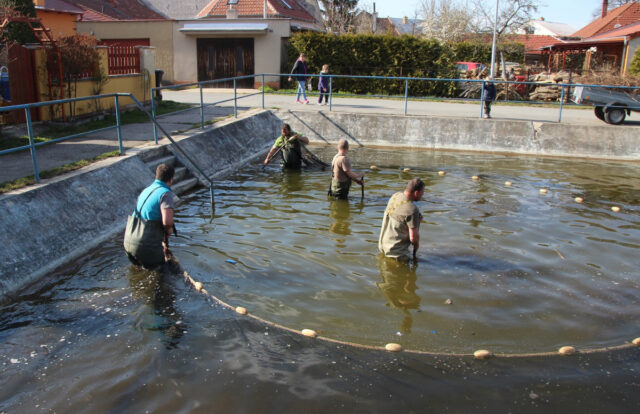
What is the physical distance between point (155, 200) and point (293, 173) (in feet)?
22.9

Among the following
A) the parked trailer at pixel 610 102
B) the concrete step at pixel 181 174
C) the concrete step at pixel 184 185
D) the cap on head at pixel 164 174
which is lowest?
the concrete step at pixel 184 185

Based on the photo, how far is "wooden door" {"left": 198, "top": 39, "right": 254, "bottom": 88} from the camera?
27.3 meters

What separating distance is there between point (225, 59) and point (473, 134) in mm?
15204

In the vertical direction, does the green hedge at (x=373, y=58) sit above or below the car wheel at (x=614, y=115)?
above

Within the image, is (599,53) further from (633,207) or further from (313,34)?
(633,207)

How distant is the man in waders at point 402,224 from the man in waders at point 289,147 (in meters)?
5.53

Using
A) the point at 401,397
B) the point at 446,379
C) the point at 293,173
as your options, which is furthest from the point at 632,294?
the point at 293,173

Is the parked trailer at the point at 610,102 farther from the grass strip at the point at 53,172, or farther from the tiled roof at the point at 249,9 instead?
the tiled roof at the point at 249,9

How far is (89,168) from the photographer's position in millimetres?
9336

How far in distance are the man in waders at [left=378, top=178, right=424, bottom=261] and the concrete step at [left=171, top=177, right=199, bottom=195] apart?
16.5 feet

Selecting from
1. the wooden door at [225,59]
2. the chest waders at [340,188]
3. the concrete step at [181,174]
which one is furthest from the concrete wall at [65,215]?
the wooden door at [225,59]

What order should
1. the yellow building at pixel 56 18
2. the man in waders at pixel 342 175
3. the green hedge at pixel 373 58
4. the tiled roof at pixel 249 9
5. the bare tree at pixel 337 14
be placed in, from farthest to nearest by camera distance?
1. the bare tree at pixel 337 14
2. the tiled roof at pixel 249 9
3. the green hedge at pixel 373 58
4. the yellow building at pixel 56 18
5. the man in waders at pixel 342 175

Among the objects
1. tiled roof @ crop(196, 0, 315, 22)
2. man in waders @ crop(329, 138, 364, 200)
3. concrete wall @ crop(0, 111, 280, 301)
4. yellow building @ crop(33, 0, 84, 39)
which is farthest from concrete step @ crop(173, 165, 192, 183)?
tiled roof @ crop(196, 0, 315, 22)

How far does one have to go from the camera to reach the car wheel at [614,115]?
17.1 m
